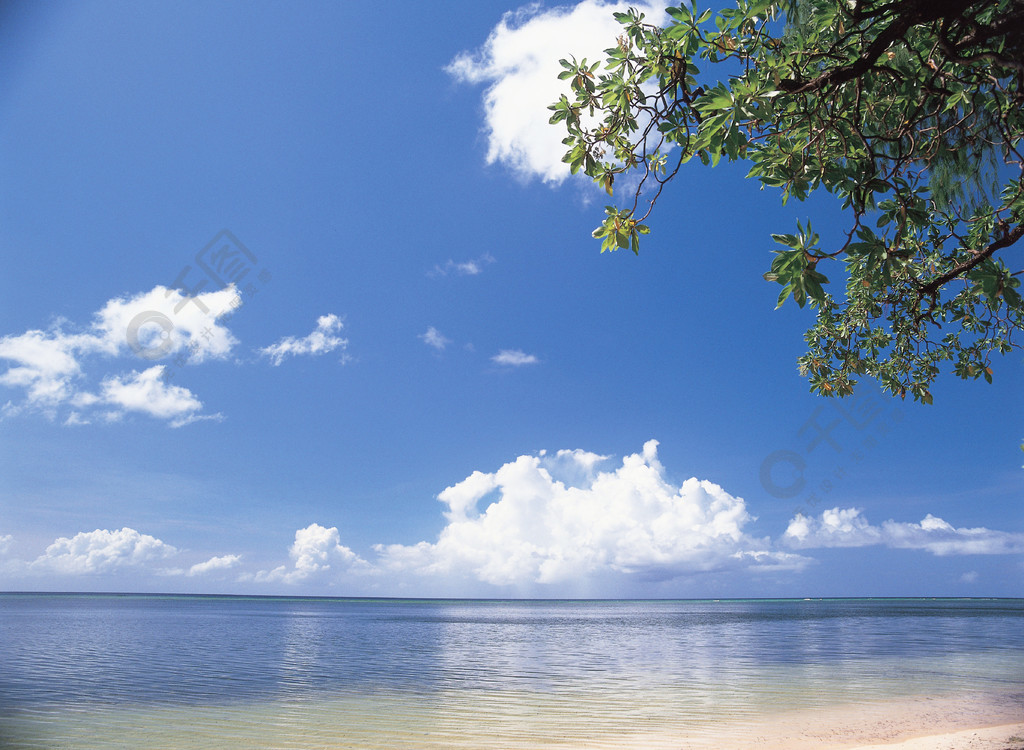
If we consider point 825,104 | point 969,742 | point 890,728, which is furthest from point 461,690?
point 825,104

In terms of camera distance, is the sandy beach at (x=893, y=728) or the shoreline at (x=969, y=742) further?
the sandy beach at (x=893, y=728)

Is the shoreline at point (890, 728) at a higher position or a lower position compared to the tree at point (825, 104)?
lower

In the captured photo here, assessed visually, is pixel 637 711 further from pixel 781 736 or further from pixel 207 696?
pixel 207 696

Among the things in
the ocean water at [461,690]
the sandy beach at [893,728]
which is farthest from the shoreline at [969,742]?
the ocean water at [461,690]

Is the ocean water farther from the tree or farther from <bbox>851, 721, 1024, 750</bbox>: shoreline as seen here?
the tree

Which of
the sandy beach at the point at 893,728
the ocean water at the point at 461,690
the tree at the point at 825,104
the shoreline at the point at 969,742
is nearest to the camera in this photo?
the tree at the point at 825,104

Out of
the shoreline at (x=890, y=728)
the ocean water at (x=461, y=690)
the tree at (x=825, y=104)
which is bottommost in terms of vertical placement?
the ocean water at (x=461, y=690)

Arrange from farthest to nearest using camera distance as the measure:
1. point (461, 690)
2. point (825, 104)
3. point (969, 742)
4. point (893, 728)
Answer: point (461, 690), point (893, 728), point (969, 742), point (825, 104)

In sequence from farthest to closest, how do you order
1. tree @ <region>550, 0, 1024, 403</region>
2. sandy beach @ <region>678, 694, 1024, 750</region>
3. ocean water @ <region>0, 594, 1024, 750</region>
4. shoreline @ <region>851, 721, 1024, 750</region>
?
1. ocean water @ <region>0, 594, 1024, 750</region>
2. sandy beach @ <region>678, 694, 1024, 750</region>
3. shoreline @ <region>851, 721, 1024, 750</region>
4. tree @ <region>550, 0, 1024, 403</region>

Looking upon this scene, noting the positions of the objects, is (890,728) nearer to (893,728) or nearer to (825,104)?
(893,728)

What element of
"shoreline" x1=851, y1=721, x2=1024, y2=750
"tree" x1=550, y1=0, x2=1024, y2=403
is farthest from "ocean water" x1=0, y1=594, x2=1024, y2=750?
"tree" x1=550, y1=0, x2=1024, y2=403

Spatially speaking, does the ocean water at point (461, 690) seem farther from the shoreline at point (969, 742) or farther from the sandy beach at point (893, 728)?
the shoreline at point (969, 742)

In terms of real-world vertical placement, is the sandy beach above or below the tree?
below

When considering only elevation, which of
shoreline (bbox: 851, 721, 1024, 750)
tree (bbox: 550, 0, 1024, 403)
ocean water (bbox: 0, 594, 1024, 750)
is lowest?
ocean water (bbox: 0, 594, 1024, 750)
